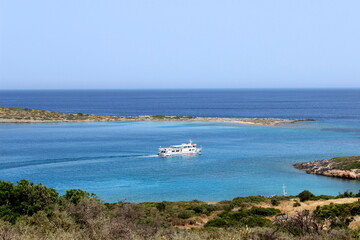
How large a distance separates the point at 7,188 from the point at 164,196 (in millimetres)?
18664

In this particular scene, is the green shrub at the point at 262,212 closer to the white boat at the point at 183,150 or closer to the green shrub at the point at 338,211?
the green shrub at the point at 338,211

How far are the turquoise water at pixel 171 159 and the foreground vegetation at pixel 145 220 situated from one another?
10.5 meters

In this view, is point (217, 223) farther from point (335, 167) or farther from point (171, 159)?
point (171, 159)

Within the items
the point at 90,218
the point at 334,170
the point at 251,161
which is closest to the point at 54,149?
the point at 251,161

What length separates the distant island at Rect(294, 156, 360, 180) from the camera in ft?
150

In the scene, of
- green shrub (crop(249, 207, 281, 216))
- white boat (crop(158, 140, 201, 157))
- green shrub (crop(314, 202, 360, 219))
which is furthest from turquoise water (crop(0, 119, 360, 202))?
green shrub (crop(314, 202, 360, 219))

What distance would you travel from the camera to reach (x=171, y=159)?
188 ft

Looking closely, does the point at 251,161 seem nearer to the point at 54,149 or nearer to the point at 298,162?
the point at 298,162

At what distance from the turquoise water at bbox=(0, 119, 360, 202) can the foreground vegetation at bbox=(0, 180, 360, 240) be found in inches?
414

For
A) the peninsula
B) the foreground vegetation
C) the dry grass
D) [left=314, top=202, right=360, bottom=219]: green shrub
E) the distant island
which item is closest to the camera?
the foreground vegetation

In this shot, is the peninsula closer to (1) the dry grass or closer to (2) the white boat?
(2) the white boat

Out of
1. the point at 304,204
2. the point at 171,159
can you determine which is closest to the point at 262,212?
the point at 304,204

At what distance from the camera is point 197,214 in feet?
87.0

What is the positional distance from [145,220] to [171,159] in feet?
121
